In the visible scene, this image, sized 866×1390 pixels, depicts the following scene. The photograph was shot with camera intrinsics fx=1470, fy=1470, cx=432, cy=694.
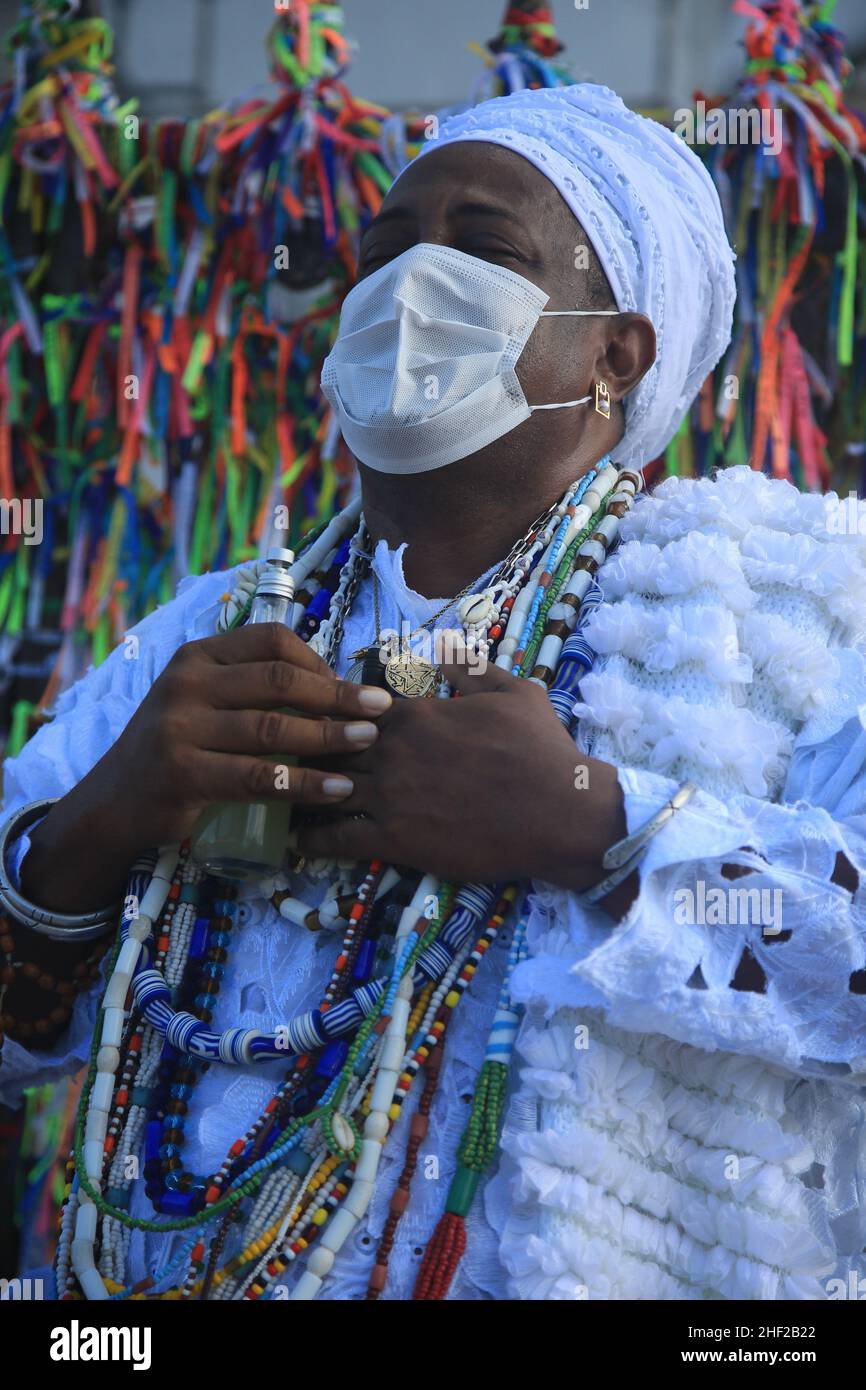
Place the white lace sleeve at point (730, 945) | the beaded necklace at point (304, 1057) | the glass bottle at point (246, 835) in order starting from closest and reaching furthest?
the white lace sleeve at point (730, 945), the beaded necklace at point (304, 1057), the glass bottle at point (246, 835)

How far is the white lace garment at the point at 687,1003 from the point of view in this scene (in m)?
1.78

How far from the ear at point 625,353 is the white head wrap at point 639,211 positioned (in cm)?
3

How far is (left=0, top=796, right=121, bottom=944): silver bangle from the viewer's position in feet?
7.12

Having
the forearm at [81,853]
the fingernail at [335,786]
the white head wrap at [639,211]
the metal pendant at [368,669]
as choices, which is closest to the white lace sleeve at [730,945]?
the fingernail at [335,786]

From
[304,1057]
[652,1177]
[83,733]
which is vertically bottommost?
[652,1177]

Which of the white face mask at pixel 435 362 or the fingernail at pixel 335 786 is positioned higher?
the white face mask at pixel 435 362

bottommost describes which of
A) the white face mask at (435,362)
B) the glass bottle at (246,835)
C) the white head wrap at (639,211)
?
the glass bottle at (246,835)

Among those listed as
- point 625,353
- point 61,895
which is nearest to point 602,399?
point 625,353

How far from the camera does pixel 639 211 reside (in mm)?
2574

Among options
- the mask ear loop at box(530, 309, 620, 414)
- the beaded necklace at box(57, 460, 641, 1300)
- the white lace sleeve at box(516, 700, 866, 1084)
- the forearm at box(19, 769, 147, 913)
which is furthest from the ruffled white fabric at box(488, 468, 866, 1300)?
the forearm at box(19, 769, 147, 913)

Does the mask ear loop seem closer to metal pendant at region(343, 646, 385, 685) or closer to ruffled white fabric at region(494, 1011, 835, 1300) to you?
metal pendant at region(343, 646, 385, 685)

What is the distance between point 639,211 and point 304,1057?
5.10 ft

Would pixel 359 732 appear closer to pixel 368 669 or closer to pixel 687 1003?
pixel 368 669

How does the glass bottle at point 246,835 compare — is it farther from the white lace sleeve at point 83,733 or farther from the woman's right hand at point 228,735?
the white lace sleeve at point 83,733
